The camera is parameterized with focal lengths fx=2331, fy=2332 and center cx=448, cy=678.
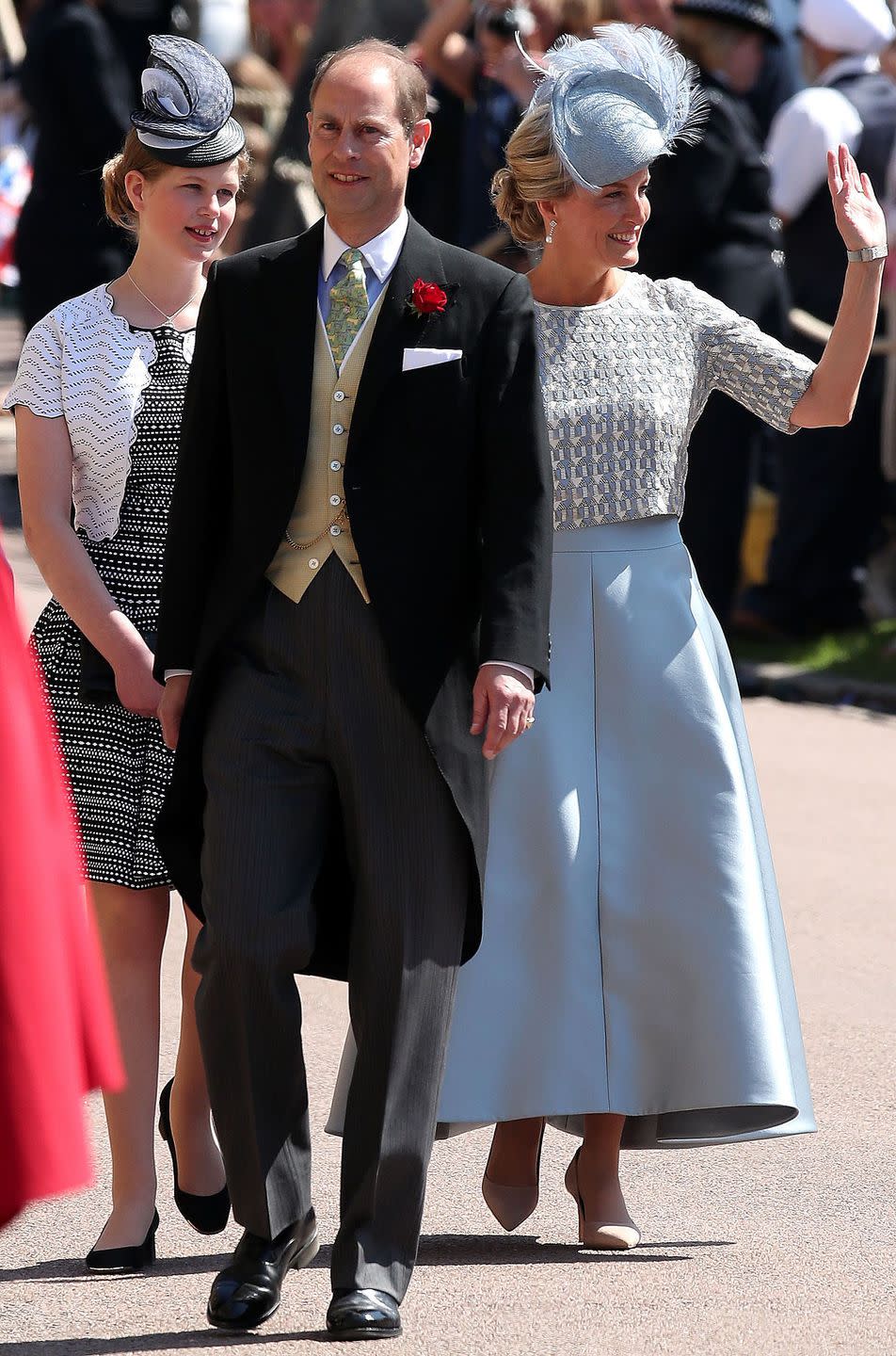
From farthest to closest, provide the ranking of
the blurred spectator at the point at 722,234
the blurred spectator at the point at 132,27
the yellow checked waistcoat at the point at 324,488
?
1. the blurred spectator at the point at 132,27
2. the blurred spectator at the point at 722,234
3. the yellow checked waistcoat at the point at 324,488

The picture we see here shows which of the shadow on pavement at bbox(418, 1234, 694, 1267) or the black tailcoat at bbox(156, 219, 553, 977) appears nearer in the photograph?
the black tailcoat at bbox(156, 219, 553, 977)

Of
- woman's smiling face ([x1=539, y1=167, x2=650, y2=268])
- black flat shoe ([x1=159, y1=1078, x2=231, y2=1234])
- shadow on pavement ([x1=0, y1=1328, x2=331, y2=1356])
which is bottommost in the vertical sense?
black flat shoe ([x1=159, y1=1078, x2=231, y2=1234])

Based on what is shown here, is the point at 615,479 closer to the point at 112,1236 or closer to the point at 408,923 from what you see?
the point at 408,923

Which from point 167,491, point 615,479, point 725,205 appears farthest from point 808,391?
point 725,205

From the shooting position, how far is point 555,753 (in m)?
3.88

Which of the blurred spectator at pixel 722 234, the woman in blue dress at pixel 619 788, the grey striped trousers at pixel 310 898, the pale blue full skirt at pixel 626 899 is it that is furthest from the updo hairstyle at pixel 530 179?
the blurred spectator at pixel 722 234

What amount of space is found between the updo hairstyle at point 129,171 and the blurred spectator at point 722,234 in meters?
4.31

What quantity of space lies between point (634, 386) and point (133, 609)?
91 centimetres

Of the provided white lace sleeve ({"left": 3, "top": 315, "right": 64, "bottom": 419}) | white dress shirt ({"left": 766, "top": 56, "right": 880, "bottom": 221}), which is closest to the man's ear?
white lace sleeve ({"left": 3, "top": 315, "right": 64, "bottom": 419})

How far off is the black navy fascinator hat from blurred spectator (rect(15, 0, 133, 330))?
5.50m

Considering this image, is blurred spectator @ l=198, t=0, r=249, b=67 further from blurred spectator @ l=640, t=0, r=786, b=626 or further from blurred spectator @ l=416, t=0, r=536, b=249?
blurred spectator @ l=640, t=0, r=786, b=626

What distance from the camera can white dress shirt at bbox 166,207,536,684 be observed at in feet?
11.4

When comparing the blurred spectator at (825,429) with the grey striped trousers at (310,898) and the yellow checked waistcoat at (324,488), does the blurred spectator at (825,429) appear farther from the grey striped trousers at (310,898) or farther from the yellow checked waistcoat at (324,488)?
the grey striped trousers at (310,898)

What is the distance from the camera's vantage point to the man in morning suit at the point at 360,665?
3359 mm
